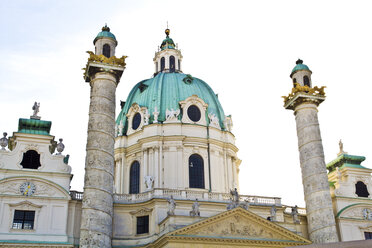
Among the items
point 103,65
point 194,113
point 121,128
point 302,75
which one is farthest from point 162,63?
point 103,65

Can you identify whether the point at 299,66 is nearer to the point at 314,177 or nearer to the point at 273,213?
the point at 314,177

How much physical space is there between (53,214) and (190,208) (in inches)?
396

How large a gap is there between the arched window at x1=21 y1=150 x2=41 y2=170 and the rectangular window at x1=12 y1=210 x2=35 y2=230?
3331 mm

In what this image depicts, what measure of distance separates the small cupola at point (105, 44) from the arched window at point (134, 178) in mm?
13522

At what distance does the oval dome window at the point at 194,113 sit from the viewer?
43.7 metres

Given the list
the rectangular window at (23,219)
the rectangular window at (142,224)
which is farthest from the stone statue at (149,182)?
the rectangular window at (23,219)

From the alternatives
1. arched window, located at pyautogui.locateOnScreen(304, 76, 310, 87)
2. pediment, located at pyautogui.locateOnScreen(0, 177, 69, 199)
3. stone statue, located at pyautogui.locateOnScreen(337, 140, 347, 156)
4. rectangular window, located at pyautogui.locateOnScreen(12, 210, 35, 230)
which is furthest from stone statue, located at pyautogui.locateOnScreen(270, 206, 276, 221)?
rectangular window, located at pyautogui.locateOnScreen(12, 210, 35, 230)

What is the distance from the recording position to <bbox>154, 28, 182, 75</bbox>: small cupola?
49938 millimetres

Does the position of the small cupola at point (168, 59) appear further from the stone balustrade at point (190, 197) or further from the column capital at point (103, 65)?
the column capital at point (103, 65)

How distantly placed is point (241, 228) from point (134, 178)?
42.1 ft

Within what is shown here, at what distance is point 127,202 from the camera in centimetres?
3578

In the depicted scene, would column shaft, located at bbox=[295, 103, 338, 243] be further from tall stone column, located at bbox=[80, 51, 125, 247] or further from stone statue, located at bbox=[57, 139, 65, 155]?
A: stone statue, located at bbox=[57, 139, 65, 155]

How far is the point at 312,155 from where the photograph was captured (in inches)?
1324

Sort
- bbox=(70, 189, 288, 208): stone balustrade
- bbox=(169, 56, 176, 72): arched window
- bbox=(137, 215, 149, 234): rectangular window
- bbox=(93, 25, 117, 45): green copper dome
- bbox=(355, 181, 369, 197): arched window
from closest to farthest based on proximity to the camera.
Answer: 1. bbox=(93, 25, 117, 45): green copper dome
2. bbox=(137, 215, 149, 234): rectangular window
3. bbox=(70, 189, 288, 208): stone balustrade
4. bbox=(355, 181, 369, 197): arched window
5. bbox=(169, 56, 176, 72): arched window
